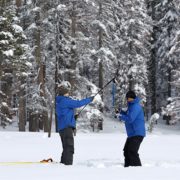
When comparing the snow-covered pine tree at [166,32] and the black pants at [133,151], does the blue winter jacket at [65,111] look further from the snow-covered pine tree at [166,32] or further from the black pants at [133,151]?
the snow-covered pine tree at [166,32]

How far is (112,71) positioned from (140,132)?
28.7 meters

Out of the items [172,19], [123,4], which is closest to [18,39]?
[123,4]

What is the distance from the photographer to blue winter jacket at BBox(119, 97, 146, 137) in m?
10.7

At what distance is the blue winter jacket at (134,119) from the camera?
10.7 meters

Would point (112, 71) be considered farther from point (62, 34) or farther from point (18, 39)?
point (18, 39)

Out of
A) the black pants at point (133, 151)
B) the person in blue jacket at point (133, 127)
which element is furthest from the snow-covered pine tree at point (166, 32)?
the black pants at point (133, 151)

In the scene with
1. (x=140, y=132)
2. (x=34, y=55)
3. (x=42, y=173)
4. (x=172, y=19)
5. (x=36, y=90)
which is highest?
(x=172, y=19)

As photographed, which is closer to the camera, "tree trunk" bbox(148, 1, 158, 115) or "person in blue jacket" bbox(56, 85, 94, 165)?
"person in blue jacket" bbox(56, 85, 94, 165)

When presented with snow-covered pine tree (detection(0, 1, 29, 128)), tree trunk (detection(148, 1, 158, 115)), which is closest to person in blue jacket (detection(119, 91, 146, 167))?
snow-covered pine tree (detection(0, 1, 29, 128))

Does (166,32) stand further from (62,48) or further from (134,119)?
(134,119)

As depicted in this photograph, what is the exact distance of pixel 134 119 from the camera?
10.7m

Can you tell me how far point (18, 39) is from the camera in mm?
24484

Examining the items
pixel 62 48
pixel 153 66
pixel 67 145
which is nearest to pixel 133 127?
pixel 67 145

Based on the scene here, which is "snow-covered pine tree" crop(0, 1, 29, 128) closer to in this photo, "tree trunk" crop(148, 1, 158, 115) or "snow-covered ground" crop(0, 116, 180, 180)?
"snow-covered ground" crop(0, 116, 180, 180)
